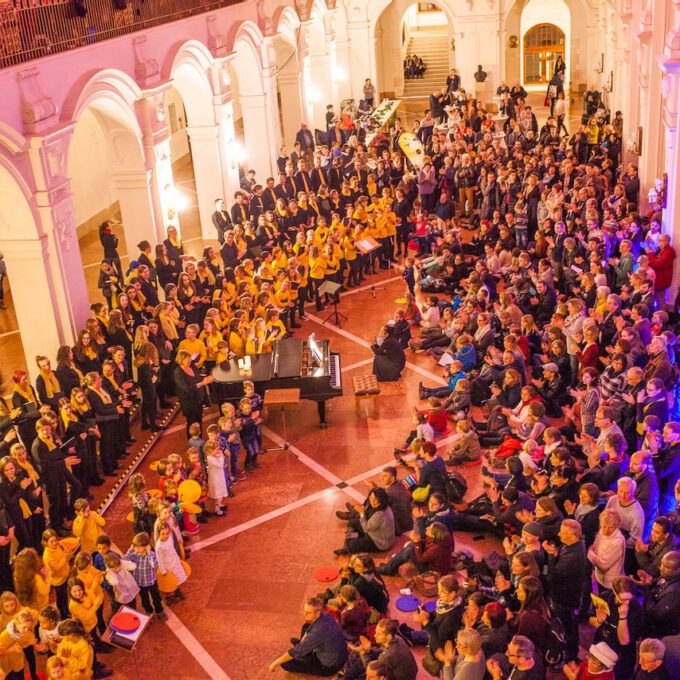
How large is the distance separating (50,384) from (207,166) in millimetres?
10445

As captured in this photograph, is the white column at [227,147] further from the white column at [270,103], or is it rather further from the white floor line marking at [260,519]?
the white floor line marking at [260,519]

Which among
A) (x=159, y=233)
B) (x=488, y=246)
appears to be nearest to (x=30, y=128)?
(x=159, y=233)

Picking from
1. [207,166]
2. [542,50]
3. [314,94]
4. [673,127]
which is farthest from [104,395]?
[542,50]

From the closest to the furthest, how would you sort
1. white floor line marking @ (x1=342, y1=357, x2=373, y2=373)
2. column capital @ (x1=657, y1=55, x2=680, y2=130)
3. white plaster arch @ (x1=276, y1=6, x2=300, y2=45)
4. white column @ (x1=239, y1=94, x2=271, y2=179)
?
1. column capital @ (x1=657, y1=55, x2=680, y2=130)
2. white floor line marking @ (x1=342, y1=357, x2=373, y2=373)
3. white column @ (x1=239, y1=94, x2=271, y2=179)
4. white plaster arch @ (x1=276, y1=6, x2=300, y2=45)

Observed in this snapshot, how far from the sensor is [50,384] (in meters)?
13.0

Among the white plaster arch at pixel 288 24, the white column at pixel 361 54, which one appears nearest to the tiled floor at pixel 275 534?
the white plaster arch at pixel 288 24

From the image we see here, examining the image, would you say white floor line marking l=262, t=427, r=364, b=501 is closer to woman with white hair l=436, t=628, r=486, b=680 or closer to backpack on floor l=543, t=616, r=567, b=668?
backpack on floor l=543, t=616, r=567, b=668

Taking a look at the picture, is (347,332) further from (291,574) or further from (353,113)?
(353,113)

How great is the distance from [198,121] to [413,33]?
76.5ft

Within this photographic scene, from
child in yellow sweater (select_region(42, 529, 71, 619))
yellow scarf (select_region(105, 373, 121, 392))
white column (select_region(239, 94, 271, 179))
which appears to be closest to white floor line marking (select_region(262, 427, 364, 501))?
yellow scarf (select_region(105, 373, 121, 392))

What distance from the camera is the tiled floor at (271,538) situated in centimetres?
1000

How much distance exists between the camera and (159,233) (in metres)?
19.0

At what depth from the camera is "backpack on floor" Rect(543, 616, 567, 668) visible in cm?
856

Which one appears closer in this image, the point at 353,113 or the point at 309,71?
the point at 309,71
